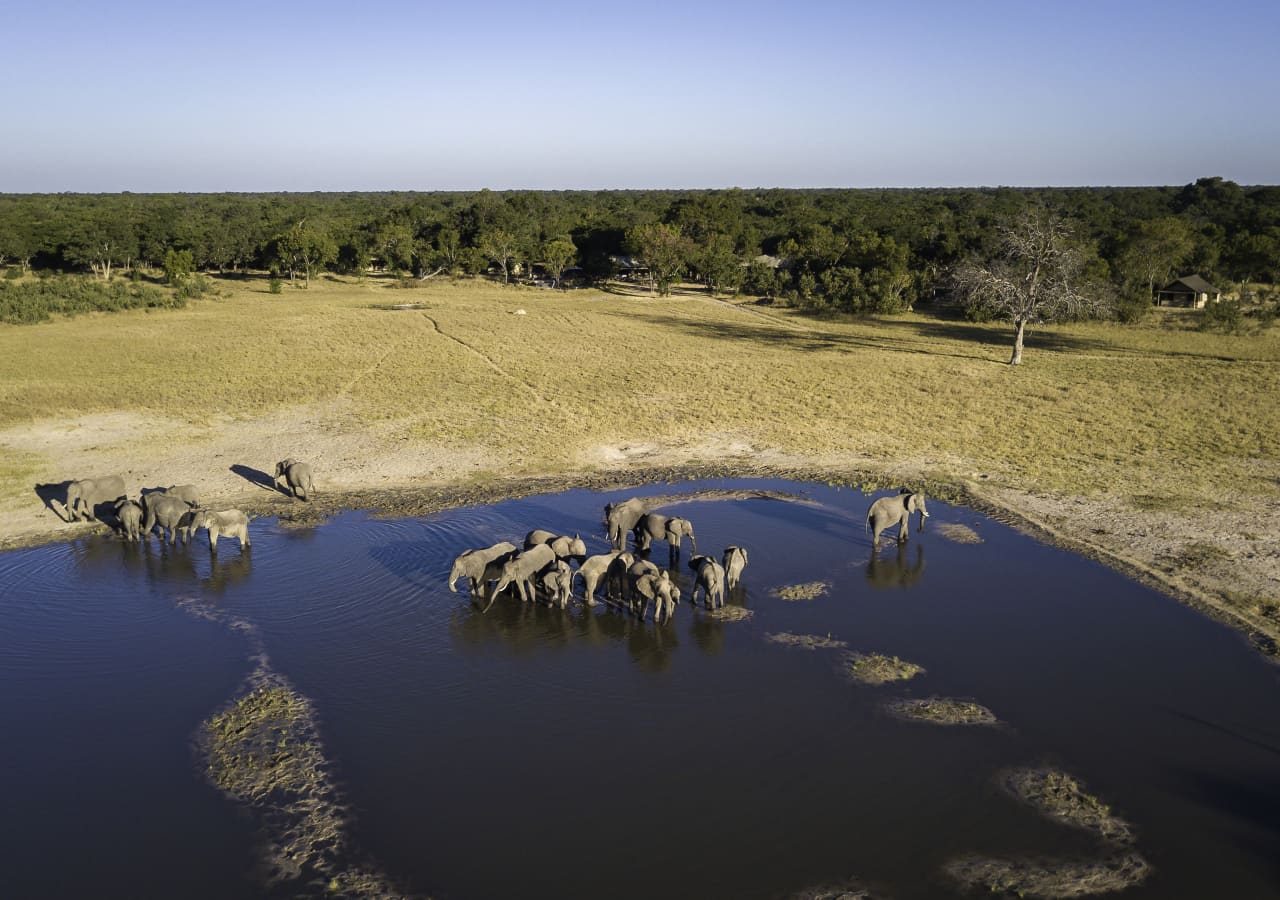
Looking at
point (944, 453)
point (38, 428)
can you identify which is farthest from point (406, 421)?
point (944, 453)

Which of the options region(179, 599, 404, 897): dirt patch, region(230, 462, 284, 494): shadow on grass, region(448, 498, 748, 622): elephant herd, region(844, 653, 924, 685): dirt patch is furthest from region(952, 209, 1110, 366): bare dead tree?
region(179, 599, 404, 897): dirt patch

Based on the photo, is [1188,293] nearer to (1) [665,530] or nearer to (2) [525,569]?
(1) [665,530]

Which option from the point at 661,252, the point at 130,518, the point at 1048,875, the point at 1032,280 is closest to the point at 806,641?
the point at 1048,875

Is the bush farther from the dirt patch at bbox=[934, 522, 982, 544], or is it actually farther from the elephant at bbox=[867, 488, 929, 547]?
the dirt patch at bbox=[934, 522, 982, 544]

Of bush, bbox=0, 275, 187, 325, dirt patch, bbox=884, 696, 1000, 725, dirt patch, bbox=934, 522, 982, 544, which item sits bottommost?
dirt patch, bbox=884, 696, 1000, 725

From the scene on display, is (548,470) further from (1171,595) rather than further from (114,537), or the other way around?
(1171,595)

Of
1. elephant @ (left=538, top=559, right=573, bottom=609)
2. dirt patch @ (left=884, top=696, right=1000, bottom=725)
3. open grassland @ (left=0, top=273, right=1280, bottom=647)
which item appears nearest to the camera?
dirt patch @ (left=884, top=696, right=1000, bottom=725)
